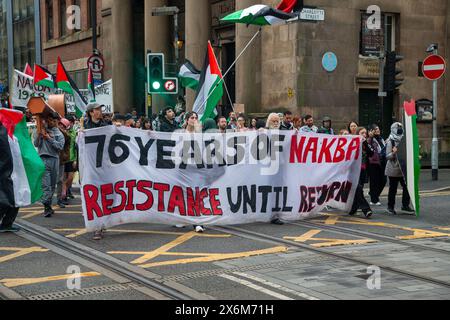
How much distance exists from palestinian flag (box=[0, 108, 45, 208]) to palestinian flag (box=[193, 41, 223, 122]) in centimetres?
317

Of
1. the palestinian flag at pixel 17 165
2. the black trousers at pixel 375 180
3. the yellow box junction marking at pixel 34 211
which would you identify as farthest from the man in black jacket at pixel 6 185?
the black trousers at pixel 375 180

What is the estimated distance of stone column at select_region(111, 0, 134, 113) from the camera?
3300 cm

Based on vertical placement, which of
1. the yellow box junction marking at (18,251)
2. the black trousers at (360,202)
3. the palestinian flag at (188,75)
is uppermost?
the palestinian flag at (188,75)

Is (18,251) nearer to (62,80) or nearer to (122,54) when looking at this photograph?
(62,80)

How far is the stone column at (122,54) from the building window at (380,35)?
44.8 feet

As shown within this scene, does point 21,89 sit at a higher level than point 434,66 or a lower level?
lower

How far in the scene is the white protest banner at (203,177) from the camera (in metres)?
9.62

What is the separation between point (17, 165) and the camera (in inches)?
399

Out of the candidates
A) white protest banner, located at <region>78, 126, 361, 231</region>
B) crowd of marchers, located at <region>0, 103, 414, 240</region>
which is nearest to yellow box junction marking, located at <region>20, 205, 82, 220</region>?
crowd of marchers, located at <region>0, 103, 414, 240</region>

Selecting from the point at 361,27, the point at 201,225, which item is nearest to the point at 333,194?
the point at 201,225

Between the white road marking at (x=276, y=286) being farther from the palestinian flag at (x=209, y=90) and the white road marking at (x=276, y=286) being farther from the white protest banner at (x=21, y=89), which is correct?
the white protest banner at (x=21, y=89)

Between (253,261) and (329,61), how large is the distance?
15.7 m

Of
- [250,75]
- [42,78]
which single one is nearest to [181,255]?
[42,78]

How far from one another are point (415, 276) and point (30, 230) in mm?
5634
